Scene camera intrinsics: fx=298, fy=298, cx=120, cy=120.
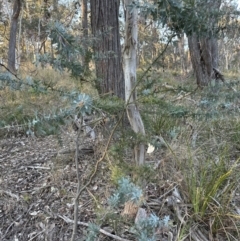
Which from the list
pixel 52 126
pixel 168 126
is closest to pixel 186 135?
pixel 168 126

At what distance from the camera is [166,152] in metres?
1.97

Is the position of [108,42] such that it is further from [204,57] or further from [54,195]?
[204,57]

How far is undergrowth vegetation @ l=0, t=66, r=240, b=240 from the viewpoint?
2.98 feet

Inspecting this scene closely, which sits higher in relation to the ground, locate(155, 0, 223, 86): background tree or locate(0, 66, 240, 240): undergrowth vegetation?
locate(155, 0, 223, 86): background tree

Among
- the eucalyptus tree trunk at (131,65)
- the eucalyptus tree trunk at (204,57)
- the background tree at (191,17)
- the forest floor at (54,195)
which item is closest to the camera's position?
the background tree at (191,17)

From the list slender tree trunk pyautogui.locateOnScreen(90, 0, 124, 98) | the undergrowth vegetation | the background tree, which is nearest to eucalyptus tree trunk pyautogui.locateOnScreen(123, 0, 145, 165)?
the undergrowth vegetation

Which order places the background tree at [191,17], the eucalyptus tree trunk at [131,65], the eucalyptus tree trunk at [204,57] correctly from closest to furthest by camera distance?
the background tree at [191,17], the eucalyptus tree trunk at [131,65], the eucalyptus tree trunk at [204,57]

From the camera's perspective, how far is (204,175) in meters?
1.53

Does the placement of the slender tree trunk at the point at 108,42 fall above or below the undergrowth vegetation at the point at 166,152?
above

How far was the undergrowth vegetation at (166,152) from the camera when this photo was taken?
0.91m

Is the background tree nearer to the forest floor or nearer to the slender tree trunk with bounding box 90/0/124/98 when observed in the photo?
the forest floor

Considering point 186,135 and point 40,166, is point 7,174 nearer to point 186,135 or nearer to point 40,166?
point 40,166

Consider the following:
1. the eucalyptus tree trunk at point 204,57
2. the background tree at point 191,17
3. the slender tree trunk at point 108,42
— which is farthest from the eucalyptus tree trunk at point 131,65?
the eucalyptus tree trunk at point 204,57

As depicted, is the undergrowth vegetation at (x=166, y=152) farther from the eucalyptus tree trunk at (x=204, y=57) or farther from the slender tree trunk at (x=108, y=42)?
the eucalyptus tree trunk at (x=204, y=57)
